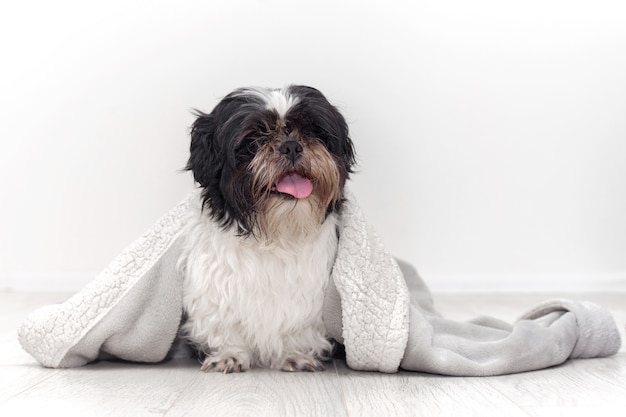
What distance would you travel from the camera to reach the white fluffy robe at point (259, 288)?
242cm

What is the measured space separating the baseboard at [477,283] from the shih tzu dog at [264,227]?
209cm

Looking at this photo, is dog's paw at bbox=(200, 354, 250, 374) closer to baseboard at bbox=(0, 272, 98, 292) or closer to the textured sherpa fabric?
the textured sherpa fabric

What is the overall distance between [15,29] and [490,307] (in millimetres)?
3011

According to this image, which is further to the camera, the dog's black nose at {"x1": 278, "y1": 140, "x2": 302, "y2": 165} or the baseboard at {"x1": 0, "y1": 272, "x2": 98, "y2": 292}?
the baseboard at {"x1": 0, "y1": 272, "x2": 98, "y2": 292}

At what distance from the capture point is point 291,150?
2.27 meters

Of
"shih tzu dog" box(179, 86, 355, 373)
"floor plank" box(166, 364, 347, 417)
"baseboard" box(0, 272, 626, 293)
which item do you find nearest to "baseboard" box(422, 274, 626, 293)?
"baseboard" box(0, 272, 626, 293)

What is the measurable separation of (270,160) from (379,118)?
2119 millimetres

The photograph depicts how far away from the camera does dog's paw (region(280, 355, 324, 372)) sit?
7.97 feet

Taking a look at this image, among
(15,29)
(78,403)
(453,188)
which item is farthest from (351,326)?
(15,29)

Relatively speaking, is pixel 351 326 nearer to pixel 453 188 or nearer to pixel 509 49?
pixel 453 188

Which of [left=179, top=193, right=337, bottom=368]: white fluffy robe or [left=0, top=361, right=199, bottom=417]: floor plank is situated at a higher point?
[left=179, top=193, right=337, bottom=368]: white fluffy robe

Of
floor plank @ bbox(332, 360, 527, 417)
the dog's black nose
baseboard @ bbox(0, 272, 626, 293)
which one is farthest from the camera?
baseboard @ bbox(0, 272, 626, 293)

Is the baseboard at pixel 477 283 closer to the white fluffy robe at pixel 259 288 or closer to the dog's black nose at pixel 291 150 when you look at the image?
the white fluffy robe at pixel 259 288

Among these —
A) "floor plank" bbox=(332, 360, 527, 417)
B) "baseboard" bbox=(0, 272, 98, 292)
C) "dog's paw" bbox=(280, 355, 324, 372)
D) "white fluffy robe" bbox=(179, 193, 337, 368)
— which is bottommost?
"baseboard" bbox=(0, 272, 98, 292)
